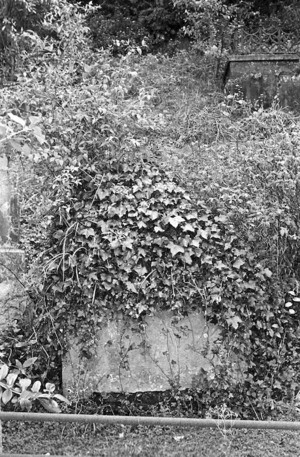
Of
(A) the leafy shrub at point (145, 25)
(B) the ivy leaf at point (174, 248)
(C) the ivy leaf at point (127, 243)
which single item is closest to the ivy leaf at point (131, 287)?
(C) the ivy leaf at point (127, 243)

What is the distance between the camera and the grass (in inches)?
159

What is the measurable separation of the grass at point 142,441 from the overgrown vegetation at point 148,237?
0.24 m

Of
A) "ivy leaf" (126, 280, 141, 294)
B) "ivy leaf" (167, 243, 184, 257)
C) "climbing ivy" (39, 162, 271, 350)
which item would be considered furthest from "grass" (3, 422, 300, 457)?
"ivy leaf" (167, 243, 184, 257)

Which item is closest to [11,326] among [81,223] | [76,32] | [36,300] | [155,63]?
[36,300]

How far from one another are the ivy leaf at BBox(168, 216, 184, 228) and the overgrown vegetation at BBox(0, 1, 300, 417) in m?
0.01

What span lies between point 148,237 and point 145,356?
918 millimetres

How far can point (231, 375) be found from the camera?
4273 mm

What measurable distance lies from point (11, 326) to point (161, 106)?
4202 mm

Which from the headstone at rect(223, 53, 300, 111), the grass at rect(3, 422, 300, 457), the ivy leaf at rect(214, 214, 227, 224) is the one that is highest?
the headstone at rect(223, 53, 300, 111)

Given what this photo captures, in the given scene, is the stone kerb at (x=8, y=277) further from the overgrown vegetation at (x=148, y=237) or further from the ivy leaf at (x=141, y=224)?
the ivy leaf at (x=141, y=224)

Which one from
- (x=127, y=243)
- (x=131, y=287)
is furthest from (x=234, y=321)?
(x=127, y=243)

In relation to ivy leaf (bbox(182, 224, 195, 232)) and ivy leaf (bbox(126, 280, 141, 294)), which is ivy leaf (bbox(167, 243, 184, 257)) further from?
ivy leaf (bbox(126, 280, 141, 294))

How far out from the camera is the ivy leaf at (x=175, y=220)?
165 inches

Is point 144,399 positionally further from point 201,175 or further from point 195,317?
point 201,175
